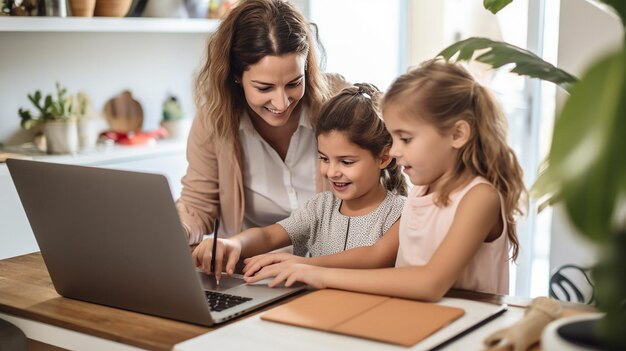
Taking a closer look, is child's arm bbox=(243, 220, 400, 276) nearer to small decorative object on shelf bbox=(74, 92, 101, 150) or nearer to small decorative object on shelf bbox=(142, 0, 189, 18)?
small decorative object on shelf bbox=(74, 92, 101, 150)

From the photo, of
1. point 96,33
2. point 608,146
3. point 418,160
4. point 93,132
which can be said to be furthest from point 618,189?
point 96,33

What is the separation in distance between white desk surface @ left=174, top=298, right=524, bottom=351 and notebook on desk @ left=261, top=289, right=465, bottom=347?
0.4 inches

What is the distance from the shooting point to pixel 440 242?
61.4 inches

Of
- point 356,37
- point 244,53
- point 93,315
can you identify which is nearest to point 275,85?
point 244,53

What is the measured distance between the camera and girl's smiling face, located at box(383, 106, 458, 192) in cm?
155

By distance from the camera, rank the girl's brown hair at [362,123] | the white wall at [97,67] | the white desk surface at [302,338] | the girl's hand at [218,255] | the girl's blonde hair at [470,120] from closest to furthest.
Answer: the white desk surface at [302,338], the girl's blonde hair at [470,120], the girl's hand at [218,255], the girl's brown hair at [362,123], the white wall at [97,67]

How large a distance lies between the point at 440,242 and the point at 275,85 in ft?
1.98

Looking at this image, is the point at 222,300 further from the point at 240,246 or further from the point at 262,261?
the point at 240,246

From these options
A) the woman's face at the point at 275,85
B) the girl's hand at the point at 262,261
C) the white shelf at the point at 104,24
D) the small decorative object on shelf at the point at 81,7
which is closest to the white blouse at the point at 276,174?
the woman's face at the point at 275,85

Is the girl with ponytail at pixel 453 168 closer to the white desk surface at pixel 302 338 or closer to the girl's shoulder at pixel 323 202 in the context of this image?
the white desk surface at pixel 302 338

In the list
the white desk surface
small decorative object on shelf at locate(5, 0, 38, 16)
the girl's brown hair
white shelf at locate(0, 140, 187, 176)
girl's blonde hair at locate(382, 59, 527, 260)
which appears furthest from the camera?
white shelf at locate(0, 140, 187, 176)

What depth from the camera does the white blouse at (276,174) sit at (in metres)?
2.16

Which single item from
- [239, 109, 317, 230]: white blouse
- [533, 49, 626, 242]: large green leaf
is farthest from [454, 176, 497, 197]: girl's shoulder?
[533, 49, 626, 242]: large green leaf

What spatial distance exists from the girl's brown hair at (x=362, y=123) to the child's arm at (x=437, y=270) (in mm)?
340
